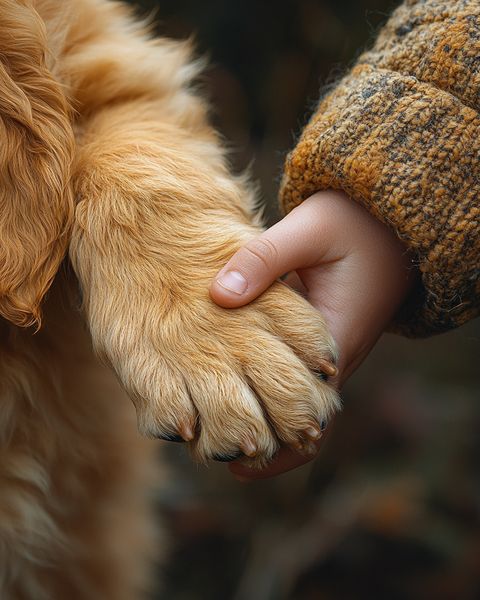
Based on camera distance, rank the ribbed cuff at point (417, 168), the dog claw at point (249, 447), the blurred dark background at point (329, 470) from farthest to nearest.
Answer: the blurred dark background at point (329, 470) < the ribbed cuff at point (417, 168) < the dog claw at point (249, 447)

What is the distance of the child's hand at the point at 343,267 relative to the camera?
1.39 m

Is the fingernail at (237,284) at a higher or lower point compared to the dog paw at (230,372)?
higher

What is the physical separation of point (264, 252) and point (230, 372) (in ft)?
0.71

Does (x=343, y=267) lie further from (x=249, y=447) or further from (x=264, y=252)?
(x=249, y=447)

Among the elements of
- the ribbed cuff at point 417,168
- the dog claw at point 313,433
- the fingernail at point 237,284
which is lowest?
the dog claw at point 313,433

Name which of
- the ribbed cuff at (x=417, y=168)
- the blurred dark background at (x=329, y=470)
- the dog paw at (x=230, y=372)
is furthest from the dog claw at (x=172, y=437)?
the blurred dark background at (x=329, y=470)

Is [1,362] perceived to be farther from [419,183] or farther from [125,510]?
[419,183]

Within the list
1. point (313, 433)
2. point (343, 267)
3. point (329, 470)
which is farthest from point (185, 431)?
point (329, 470)

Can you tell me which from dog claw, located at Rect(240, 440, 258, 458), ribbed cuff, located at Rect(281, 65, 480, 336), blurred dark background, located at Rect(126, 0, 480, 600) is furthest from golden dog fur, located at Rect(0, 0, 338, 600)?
blurred dark background, located at Rect(126, 0, 480, 600)

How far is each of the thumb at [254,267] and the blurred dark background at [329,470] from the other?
135 centimetres

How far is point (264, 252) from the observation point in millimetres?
1306

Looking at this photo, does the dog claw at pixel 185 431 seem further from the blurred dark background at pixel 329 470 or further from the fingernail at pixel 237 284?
the blurred dark background at pixel 329 470

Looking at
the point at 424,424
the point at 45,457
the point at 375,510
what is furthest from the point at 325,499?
the point at 45,457

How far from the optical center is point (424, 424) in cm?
330
